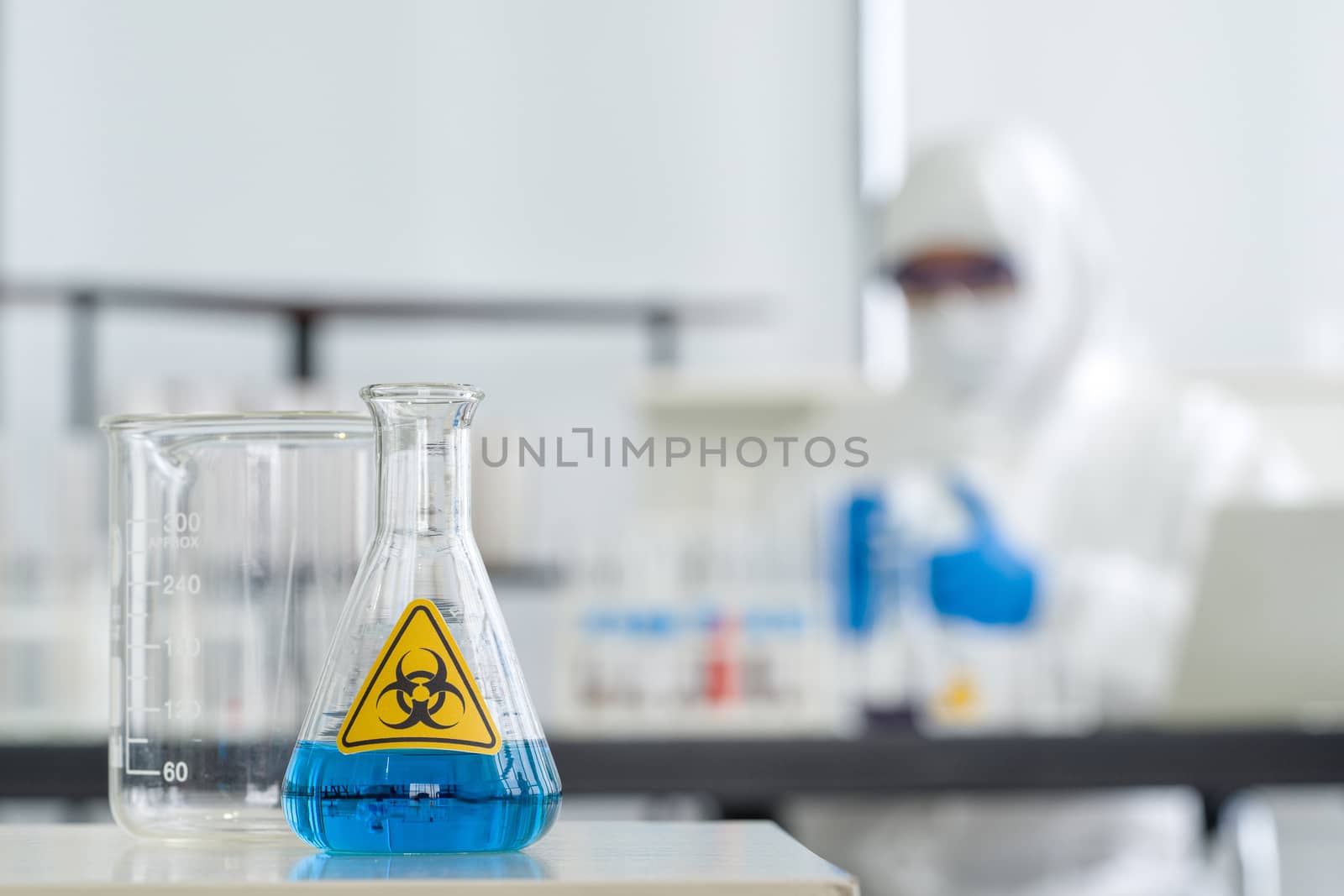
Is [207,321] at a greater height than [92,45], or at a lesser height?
lesser

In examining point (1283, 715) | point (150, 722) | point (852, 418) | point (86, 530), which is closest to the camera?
point (150, 722)

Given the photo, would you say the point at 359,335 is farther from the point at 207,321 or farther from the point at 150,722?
the point at 150,722

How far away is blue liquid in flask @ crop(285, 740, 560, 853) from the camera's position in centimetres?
37

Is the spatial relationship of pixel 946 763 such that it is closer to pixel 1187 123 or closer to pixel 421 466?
pixel 421 466

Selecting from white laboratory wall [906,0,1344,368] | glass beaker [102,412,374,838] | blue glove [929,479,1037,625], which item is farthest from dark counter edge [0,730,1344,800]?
white laboratory wall [906,0,1344,368]

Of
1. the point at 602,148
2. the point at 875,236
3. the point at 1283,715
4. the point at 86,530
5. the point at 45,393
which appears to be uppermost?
the point at 602,148

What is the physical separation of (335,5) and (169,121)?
405mm

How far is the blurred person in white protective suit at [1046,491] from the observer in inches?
70.5

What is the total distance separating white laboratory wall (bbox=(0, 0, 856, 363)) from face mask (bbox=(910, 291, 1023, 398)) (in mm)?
721

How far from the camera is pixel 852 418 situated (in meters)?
2.83

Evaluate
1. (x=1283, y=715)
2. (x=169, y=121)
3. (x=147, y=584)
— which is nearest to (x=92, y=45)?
(x=169, y=121)

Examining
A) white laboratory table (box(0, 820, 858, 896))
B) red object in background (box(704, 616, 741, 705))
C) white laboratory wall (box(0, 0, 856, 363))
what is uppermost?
white laboratory wall (box(0, 0, 856, 363))

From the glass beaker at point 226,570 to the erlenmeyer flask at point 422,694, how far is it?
5 centimetres

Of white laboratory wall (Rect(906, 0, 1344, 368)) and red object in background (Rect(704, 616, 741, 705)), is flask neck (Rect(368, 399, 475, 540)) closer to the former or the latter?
red object in background (Rect(704, 616, 741, 705))
